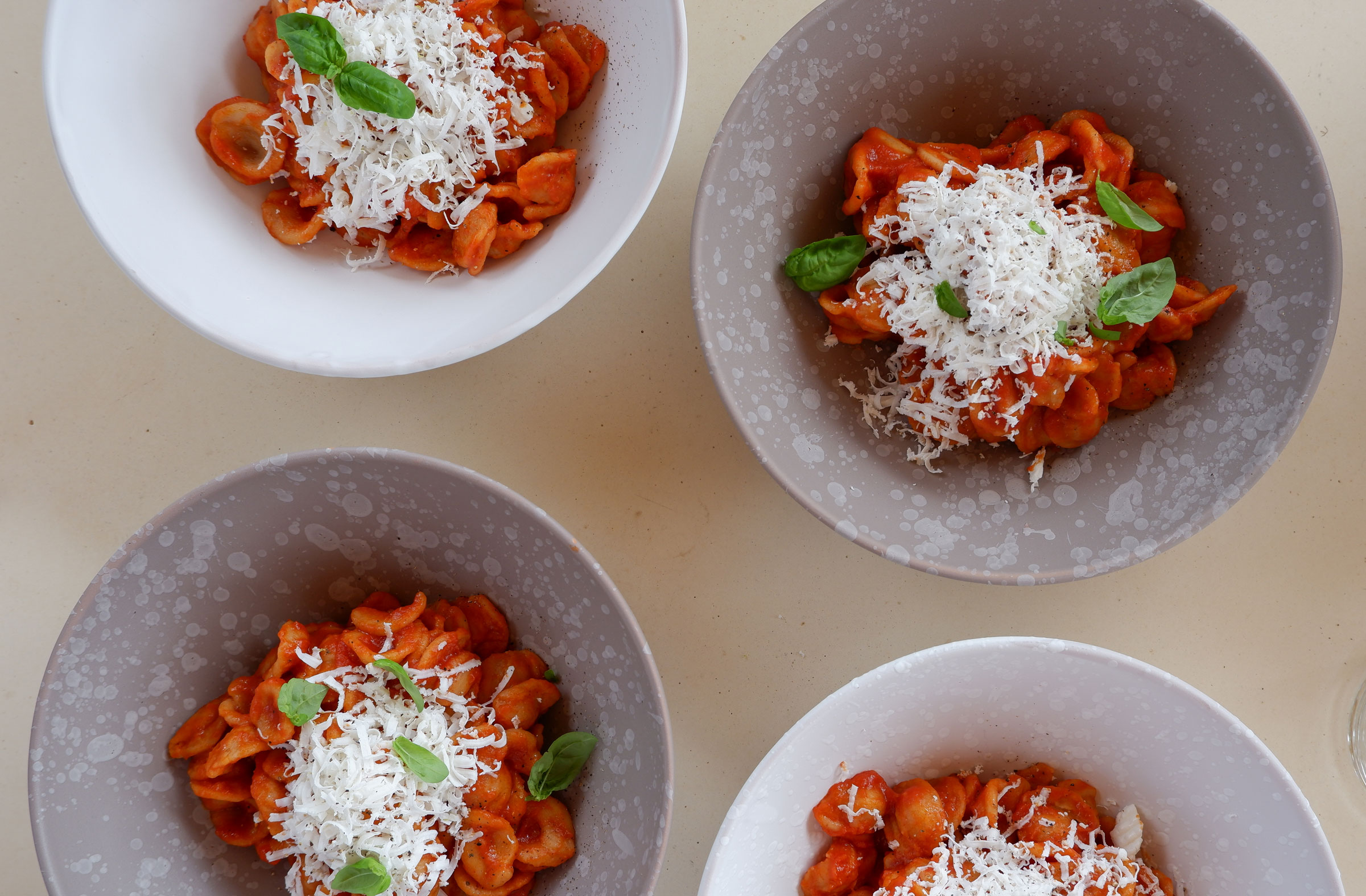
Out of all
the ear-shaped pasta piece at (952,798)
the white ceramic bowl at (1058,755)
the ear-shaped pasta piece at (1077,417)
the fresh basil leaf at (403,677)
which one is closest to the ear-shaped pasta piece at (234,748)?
the fresh basil leaf at (403,677)

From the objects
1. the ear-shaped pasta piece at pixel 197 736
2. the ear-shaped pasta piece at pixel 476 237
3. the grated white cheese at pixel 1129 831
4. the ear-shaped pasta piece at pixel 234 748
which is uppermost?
the ear-shaped pasta piece at pixel 476 237

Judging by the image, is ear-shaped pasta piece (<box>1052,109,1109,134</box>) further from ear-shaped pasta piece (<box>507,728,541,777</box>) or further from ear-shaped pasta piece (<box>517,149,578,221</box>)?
ear-shaped pasta piece (<box>507,728,541,777</box>)

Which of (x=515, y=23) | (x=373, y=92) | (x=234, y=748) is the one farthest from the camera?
(x=515, y=23)

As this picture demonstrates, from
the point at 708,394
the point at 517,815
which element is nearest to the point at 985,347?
the point at 708,394

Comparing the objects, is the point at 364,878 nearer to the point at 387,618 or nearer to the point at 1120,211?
the point at 387,618

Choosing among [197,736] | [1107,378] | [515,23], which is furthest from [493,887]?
[515,23]

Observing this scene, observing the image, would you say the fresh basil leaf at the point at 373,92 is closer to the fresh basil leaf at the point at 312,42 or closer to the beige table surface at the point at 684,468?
the fresh basil leaf at the point at 312,42
